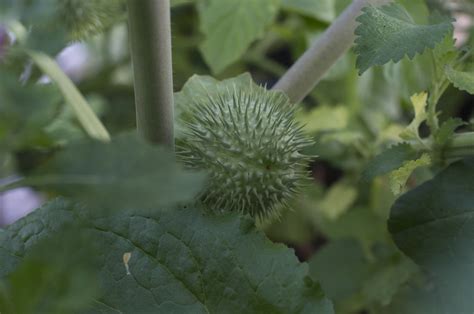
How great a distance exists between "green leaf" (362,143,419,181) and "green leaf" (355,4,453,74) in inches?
5.7

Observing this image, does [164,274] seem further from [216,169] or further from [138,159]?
[138,159]

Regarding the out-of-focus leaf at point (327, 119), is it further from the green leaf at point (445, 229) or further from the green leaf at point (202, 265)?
the green leaf at point (202, 265)

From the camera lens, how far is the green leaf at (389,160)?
3.11ft

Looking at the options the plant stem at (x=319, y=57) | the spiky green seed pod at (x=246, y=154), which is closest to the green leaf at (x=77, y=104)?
the spiky green seed pod at (x=246, y=154)

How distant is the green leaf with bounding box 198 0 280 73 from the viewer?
4.35ft

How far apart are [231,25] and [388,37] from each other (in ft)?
1.64

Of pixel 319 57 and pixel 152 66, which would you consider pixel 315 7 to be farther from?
pixel 152 66

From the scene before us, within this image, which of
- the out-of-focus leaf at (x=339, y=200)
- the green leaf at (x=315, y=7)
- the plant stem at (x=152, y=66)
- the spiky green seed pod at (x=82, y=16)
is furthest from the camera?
the out-of-focus leaf at (x=339, y=200)

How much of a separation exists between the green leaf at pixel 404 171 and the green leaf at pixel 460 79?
0.09 meters

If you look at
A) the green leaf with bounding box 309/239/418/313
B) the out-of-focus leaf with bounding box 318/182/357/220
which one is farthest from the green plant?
the out-of-focus leaf with bounding box 318/182/357/220

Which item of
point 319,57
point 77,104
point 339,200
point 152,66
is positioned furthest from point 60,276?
point 339,200

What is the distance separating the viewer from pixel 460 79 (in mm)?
919

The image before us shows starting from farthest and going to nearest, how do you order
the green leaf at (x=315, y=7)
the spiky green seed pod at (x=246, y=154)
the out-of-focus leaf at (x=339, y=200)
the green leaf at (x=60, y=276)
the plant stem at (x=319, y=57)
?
the out-of-focus leaf at (x=339, y=200)
the green leaf at (x=315, y=7)
the plant stem at (x=319, y=57)
the spiky green seed pod at (x=246, y=154)
the green leaf at (x=60, y=276)

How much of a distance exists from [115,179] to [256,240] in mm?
377
